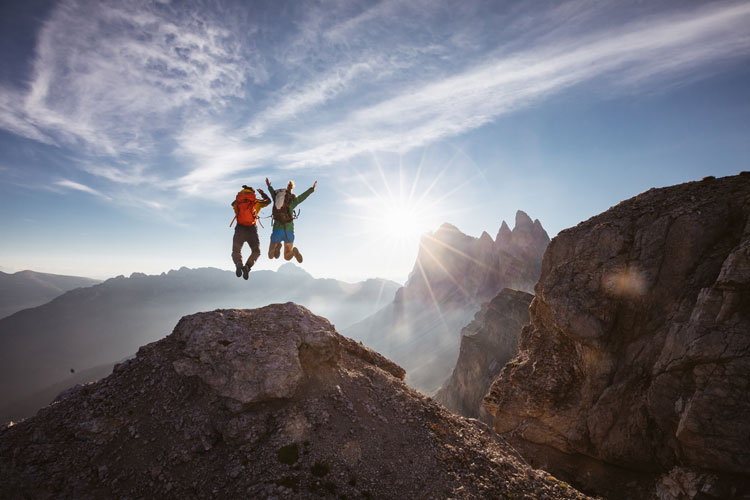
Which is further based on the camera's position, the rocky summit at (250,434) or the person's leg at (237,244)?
the person's leg at (237,244)

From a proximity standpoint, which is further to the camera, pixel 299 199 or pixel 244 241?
pixel 299 199

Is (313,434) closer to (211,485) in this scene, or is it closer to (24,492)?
(211,485)

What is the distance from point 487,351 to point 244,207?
9293cm

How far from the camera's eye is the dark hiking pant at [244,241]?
1747 cm

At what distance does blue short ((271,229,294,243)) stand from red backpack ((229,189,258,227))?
1.79m

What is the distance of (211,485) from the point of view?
11750 millimetres

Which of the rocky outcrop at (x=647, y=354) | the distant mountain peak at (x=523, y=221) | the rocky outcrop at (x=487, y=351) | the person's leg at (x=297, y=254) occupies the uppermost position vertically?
the distant mountain peak at (x=523, y=221)

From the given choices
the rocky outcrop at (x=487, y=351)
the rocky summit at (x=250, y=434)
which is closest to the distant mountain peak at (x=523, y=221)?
the rocky outcrop at (x=487, y=351)

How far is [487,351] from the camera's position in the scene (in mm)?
93812

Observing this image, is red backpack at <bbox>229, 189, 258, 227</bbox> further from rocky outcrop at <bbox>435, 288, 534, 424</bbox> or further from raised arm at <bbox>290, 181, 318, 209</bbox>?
rocky outcrop at <bbox>435, 288, 534, 424</bbox>

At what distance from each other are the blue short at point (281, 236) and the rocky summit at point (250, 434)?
4690mm

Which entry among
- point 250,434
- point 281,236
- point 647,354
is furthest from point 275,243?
point 647,354

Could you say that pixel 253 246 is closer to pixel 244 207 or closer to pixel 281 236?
pixel 281 236

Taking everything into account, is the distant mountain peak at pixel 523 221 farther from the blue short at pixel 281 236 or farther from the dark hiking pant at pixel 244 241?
the dark hiking pant at pixel 244 241
